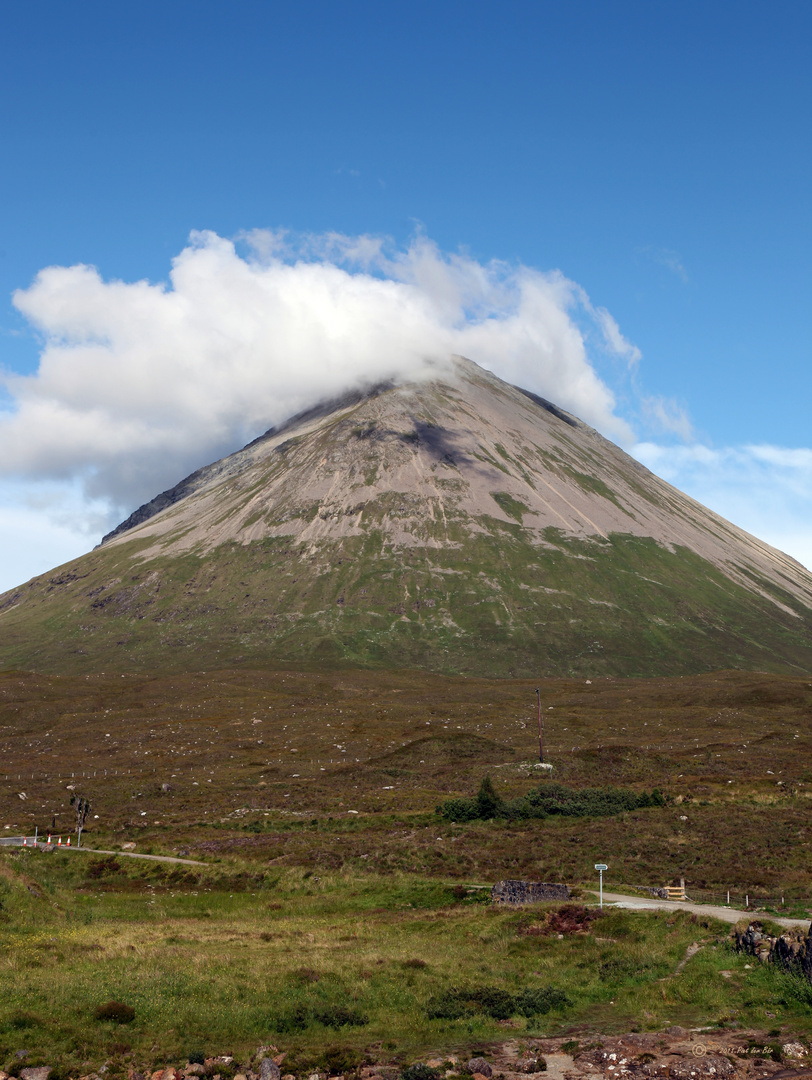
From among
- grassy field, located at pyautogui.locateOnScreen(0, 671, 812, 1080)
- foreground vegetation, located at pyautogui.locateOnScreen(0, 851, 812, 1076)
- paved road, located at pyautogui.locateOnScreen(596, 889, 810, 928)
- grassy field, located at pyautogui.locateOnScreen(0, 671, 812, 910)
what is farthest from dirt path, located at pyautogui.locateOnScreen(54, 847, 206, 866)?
paved road, located at pyautogui.locateOnScreen(596, 889, 810, 928)

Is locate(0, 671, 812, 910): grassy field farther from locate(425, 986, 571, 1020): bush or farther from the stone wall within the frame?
locate(425, 986, 571, 1020): bush

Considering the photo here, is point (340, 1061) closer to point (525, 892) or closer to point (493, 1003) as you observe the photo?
point (493, 1003)

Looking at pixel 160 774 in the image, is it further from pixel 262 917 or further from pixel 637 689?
pixel 637 689

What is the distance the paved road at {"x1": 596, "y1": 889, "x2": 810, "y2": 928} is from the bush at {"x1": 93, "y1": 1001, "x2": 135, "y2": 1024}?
2185 centimetres

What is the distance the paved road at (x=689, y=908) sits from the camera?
107 feet

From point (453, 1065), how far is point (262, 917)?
23529 millimetres

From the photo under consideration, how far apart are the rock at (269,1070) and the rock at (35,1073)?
5362 millimetres

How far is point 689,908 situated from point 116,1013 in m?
25.1

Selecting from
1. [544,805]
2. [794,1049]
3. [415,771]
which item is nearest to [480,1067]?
[794,1049]

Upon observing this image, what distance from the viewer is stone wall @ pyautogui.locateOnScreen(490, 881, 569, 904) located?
39.7 m

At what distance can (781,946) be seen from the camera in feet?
89.3

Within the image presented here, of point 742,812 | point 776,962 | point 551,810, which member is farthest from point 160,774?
point 776,962

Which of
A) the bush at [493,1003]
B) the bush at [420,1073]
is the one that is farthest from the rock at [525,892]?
the bush at [420,1073]

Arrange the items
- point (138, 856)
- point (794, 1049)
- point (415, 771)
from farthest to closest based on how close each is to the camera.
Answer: point (415, 771) < point (138, 856) < point (794, 1049)
